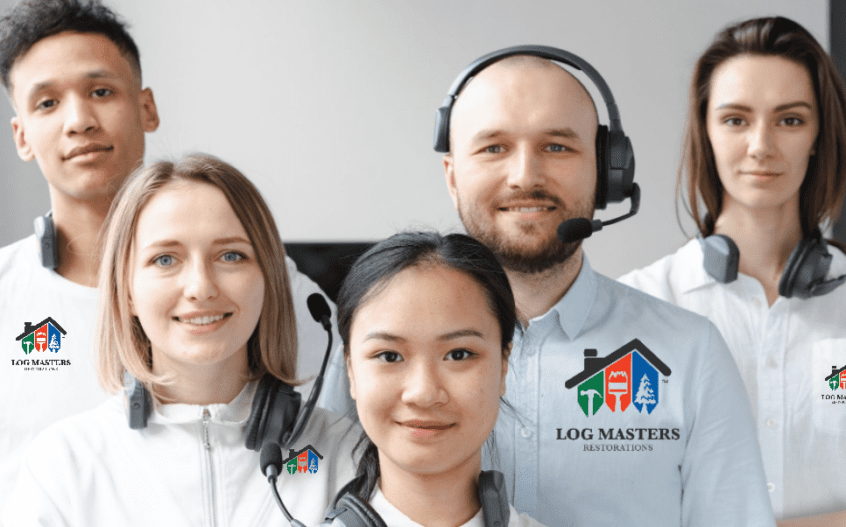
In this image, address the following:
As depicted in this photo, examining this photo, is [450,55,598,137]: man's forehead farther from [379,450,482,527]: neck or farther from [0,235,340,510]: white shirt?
[0,235,340,510]: white shirt

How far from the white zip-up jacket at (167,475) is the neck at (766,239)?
1.22 meters

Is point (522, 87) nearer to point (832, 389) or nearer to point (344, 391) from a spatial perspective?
point (344, 391)

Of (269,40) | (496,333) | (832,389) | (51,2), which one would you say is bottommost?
(832,389)

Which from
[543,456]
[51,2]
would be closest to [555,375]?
[543,456]

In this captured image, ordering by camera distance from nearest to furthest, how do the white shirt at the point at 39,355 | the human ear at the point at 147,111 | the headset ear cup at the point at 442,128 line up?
the headset ear cup at the point at 442,128, the white shirt at the point at 39,355, the human ear at the point at 147,111

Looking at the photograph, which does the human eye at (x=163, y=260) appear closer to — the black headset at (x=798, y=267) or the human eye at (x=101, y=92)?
the human eye at (x=101, y=92)

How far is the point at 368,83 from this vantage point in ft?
11.1

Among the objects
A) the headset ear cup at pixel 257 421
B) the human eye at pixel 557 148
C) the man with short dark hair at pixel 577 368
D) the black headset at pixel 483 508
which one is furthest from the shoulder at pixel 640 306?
the headset ear cup at pixel 257 421

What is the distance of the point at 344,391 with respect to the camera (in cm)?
186

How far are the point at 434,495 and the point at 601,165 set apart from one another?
2.61 ft

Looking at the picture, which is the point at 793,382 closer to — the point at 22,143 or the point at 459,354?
the point at 459,354

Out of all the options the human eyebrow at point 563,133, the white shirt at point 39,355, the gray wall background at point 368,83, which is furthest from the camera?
the gray wall background at point 368,83

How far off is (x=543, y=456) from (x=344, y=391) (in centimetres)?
48

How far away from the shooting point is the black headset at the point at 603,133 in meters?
1.72
